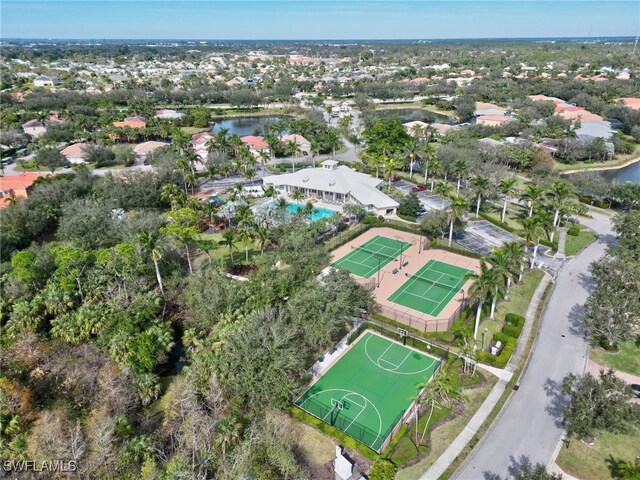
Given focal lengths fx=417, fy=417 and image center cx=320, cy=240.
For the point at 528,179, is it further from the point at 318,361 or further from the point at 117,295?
the point at 117,295

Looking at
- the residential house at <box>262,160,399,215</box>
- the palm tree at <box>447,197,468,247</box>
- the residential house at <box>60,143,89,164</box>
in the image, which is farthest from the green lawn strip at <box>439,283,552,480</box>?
the residential house at <box>60,143,89,164</box>

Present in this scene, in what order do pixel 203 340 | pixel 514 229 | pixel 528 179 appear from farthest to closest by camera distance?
pixel 528 179 → pixel 514 229 → pixel 203 340

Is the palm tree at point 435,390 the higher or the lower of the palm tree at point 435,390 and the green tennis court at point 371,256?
the higher

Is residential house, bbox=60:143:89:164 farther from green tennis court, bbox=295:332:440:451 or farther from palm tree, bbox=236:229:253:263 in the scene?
green tennis court, bbox=295:332:440:451

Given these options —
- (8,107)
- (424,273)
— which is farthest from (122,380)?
(8,107)

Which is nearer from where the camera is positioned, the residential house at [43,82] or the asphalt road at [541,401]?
the asphalt road at [541,401]

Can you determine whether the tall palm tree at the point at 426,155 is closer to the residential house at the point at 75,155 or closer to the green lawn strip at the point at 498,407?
the green lawn strip at the point at 498,407

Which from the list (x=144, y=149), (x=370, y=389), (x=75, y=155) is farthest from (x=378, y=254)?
(x=75, y=155)

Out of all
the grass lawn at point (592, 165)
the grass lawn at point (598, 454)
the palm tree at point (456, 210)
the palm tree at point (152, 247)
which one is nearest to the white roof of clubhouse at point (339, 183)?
the palm tree at point (456, 210)
